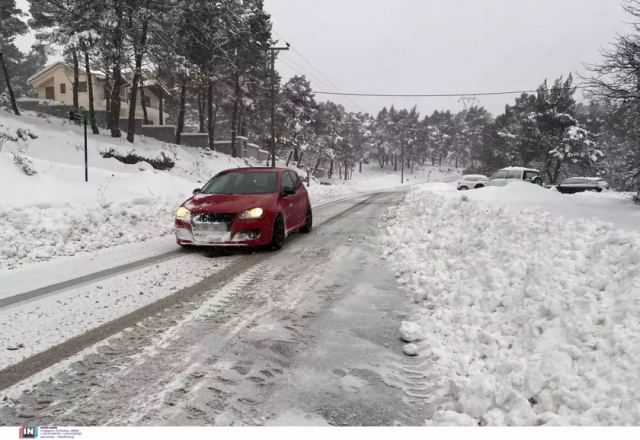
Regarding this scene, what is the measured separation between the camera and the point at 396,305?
4.77 meters

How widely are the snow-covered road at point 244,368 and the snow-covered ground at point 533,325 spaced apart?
1.02 feet

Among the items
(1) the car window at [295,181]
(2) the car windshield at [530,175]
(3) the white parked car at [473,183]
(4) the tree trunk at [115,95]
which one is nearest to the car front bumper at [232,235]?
(1) the car window at [295,181]

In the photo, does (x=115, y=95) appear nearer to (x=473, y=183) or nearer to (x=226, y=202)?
(x=226, y=202)

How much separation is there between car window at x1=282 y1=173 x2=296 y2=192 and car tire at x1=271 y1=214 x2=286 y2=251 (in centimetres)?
84

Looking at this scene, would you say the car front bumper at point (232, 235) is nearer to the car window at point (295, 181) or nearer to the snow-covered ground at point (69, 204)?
the snow-covered ground at point (69, 204)

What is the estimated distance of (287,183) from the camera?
914 cm

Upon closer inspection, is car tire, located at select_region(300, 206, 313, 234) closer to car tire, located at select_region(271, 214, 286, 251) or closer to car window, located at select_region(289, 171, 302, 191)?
car window, located at select_region(289, 171, 302, 191)

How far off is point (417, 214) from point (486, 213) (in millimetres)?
3578

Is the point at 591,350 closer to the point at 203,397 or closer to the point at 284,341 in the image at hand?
the point at 284,341

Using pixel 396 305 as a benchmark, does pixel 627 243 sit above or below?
above

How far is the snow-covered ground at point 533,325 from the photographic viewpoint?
8.15ft

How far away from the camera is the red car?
7.05m
